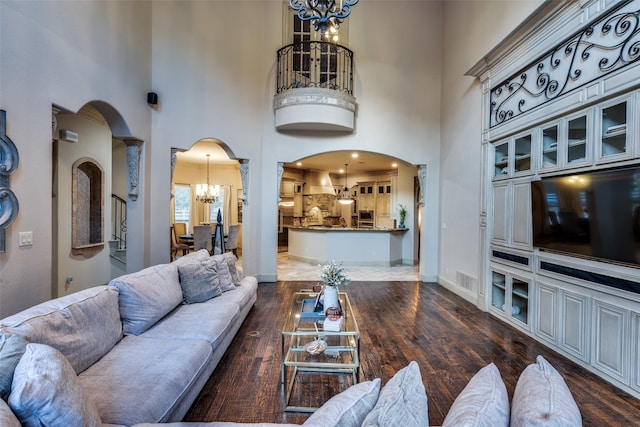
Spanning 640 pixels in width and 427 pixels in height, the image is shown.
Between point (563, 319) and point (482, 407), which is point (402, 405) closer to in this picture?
point (482, 407)

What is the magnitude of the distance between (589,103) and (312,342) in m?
3.39

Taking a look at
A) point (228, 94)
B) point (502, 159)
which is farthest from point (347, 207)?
point (502, 159)

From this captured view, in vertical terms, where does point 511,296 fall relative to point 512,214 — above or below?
below

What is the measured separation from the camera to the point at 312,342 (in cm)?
272

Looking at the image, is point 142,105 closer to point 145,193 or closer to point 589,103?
point 145,193

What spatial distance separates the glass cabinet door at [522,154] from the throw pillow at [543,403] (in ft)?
11.2

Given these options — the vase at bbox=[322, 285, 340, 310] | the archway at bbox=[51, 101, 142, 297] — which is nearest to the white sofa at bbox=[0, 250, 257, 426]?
the vase at bbox=[322, 285, 340, 310]

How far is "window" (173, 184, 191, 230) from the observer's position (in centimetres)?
1012

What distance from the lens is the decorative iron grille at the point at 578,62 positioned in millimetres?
2611

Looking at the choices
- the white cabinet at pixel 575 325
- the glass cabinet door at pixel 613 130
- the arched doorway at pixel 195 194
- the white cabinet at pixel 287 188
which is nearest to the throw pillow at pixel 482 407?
the white cabinet at pixel 575 325

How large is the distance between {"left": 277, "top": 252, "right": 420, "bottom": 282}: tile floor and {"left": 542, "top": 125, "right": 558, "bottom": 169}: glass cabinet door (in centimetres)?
385

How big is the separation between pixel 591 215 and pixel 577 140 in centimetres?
80

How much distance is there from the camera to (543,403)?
89cm

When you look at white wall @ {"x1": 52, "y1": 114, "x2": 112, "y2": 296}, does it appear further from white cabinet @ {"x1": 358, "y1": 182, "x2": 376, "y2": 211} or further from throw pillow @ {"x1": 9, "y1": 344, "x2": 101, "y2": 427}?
white cabinet @ {"x1": 358, "y1": 182, "x2": 376, "y2": 211}
